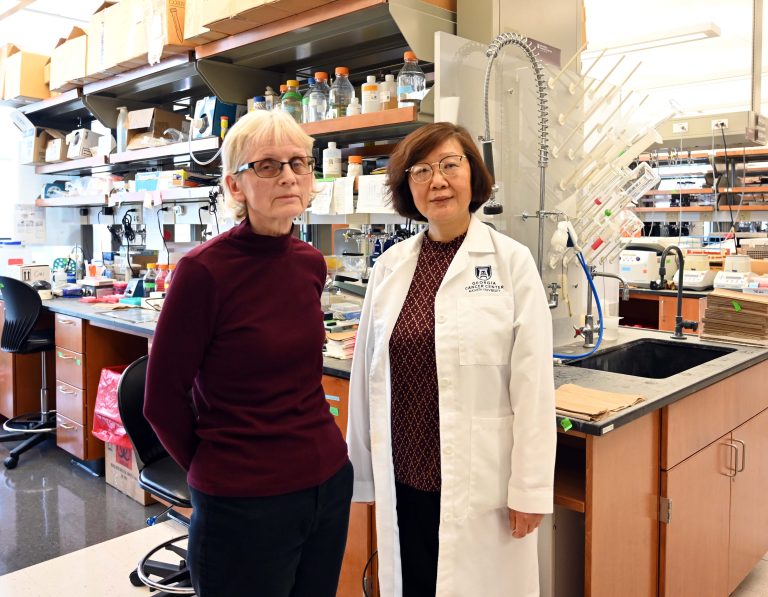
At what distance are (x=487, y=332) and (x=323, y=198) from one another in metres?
1.48

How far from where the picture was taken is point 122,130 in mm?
4258

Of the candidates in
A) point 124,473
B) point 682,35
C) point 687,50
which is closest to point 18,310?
point 124,473

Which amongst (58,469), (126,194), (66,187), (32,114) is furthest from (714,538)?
(32,114)

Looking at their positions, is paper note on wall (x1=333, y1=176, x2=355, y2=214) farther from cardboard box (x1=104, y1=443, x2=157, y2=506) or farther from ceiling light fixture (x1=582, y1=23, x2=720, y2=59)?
ceiling light fixture (x1=582, y1=23, x2=720, y2=59)

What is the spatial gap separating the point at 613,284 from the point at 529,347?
1585 millimetres

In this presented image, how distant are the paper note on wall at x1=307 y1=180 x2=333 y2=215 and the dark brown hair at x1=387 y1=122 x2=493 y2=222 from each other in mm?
1129

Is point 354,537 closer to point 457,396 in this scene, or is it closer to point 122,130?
point 457,396

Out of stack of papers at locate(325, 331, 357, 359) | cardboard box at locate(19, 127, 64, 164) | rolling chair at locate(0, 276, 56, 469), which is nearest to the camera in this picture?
stack of papers at locate(325, 331, 357, 359)

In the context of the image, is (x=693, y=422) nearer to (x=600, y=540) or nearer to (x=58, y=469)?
(x=600, y=540)

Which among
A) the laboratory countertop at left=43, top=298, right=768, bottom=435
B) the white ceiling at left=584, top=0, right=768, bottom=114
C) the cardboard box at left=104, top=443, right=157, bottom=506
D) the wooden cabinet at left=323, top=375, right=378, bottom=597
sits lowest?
the cardboard box at left=104, top=443, right=157, bottom=506

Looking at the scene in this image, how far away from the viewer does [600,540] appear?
1.67 metres

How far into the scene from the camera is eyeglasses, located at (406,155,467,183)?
1.46 metres

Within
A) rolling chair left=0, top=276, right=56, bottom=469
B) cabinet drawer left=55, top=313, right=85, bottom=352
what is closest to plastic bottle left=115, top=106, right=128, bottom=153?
rolling chair left=0, top=276, right=56, bottom=469

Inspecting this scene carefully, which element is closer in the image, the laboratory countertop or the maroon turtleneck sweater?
the maroon turtleneck sweater
